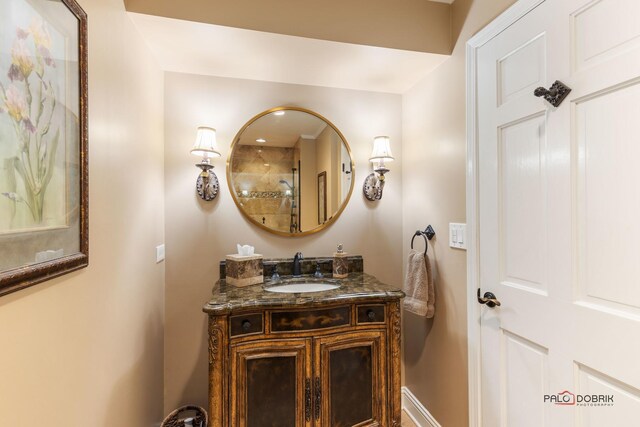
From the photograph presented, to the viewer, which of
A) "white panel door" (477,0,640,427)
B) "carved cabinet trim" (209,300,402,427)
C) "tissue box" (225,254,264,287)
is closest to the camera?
"white panel door" (477,0,640,427)

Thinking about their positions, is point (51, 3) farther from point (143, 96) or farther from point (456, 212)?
point (456, 212)

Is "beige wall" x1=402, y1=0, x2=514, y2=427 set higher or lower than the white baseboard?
higher

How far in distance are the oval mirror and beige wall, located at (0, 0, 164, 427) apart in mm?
512

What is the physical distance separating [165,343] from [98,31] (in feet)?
5.53

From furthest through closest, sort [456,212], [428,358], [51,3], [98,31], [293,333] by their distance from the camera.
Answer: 1. [428,358]
2. [456,212]
3. [293,333]
4. [98,31]
5. [51,3]

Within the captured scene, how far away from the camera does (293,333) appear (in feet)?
4.87

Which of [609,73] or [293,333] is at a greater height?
[609,73]

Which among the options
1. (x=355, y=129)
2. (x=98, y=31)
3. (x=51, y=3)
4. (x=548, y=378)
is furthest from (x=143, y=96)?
(x=548, y=378)

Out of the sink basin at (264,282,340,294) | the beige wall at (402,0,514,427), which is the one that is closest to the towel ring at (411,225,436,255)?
the beige wall at (402,0,514,427)

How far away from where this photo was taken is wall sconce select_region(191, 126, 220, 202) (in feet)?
6.07

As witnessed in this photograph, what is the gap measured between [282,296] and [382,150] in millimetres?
1193

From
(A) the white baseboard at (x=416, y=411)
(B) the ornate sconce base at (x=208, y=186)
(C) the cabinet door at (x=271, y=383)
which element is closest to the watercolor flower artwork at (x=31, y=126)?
(C) the cabinet door at (x=271, y=383)

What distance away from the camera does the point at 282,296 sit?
59.4 inches

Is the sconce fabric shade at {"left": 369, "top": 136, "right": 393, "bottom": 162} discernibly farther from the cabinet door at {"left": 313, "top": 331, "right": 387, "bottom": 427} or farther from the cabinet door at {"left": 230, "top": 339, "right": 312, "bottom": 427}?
the cabinet door at {"left": 230, "top": 339, "right": 312, "bottom": 427}
